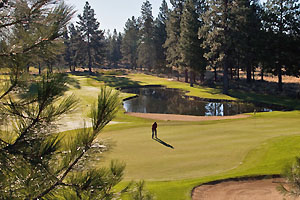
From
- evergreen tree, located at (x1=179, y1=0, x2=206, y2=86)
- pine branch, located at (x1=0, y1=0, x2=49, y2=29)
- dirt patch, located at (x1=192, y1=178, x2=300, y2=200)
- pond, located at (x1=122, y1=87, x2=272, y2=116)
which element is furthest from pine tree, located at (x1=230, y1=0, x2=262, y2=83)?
pine branch, located at (x1=0, y1=0, x2=49, y2=29)

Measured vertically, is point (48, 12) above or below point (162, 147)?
above

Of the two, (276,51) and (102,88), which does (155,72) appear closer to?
(276,51)

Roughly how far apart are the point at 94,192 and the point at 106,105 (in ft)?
4.99

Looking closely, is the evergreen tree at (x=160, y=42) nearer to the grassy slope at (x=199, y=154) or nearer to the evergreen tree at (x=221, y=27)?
the evergreen tree at (x=221, y=27)

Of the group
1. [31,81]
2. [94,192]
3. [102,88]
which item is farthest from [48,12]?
[94,192]

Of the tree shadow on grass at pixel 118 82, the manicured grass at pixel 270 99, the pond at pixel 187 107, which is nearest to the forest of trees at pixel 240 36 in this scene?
the manicured grass at pixel 270 99

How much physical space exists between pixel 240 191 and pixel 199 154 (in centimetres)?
375

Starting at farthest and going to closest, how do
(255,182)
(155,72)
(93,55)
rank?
(155,72) < (93,55) < (255,182)

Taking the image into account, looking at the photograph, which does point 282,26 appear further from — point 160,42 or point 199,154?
point 160,42

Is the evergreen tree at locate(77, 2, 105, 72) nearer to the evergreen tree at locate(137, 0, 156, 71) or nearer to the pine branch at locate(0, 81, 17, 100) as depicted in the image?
the evergreen tree at locate(137, 0, 156, 71)

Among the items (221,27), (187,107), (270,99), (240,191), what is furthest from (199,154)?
(221,27)

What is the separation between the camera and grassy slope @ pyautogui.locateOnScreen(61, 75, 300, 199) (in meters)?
11.9

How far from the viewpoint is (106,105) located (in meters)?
3.37

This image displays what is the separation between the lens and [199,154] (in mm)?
14641
